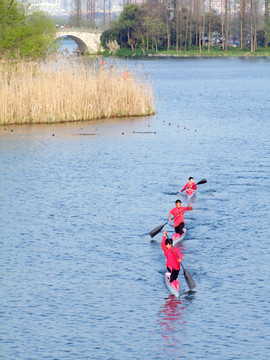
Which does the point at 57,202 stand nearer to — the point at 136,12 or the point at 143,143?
the point at 143,143

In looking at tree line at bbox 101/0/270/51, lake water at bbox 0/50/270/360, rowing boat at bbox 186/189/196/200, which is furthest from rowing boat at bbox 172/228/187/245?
tree line at bbox 101/0/270/51

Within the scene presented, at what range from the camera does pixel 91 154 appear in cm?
3353

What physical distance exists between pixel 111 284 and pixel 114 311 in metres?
1.61

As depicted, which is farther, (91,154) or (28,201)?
(91,154)

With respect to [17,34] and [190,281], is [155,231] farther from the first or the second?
[17,34]

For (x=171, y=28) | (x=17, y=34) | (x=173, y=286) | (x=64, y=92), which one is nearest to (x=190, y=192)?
(x=173, y=286)

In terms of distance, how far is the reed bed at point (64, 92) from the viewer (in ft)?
127

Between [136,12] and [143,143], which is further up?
[136,12]

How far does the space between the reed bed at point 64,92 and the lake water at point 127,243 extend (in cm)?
100

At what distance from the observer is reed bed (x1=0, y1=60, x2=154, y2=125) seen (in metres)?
38.6

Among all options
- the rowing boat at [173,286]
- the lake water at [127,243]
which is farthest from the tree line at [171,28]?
the rowing boat at [173,286]

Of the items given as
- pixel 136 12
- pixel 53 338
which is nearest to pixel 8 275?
pixel 53 338

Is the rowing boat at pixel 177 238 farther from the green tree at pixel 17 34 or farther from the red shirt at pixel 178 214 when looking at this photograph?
the green tree at pixel 17 34

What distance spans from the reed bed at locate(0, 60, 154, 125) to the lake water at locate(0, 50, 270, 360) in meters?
1.00
